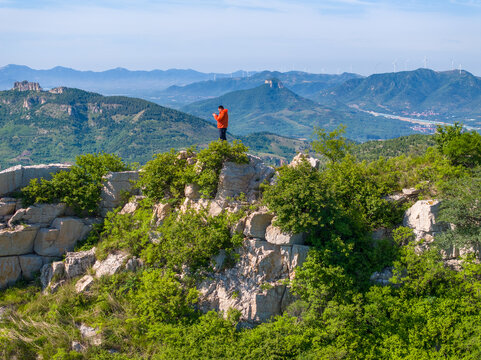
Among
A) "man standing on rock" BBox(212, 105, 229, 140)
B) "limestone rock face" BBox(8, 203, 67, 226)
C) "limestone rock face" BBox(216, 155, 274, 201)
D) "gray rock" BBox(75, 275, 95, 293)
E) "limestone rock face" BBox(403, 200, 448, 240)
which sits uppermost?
"man standing on rock" BBox(212, 105, 229, 140)

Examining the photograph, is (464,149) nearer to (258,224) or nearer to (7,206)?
(258,224)

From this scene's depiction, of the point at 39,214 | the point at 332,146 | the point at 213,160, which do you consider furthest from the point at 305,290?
the point at 39,214

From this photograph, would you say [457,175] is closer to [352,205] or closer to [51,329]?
[352,205]

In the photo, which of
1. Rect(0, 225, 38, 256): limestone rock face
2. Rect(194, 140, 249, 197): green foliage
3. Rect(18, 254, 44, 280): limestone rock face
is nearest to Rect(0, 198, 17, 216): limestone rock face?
Rect(0, 225, 38, 256): limestone rock face

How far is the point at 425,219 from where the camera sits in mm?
14797

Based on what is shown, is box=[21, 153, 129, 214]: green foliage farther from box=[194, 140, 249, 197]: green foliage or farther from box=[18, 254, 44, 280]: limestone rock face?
box=[194, 140, 249, 197]: green foliage

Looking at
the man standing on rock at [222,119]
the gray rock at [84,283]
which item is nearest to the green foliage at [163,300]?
the gray rock at [84,283]

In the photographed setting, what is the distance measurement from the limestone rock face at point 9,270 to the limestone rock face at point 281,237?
1191 cm

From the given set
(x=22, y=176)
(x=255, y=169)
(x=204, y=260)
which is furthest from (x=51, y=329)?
(x=255, y=169)

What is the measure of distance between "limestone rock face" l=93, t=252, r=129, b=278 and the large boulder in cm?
213

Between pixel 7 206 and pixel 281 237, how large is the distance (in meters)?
13.1

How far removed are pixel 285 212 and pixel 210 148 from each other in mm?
5117

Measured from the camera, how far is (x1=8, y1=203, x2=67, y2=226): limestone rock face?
1677cm

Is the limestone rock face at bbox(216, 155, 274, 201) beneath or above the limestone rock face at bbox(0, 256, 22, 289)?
above
